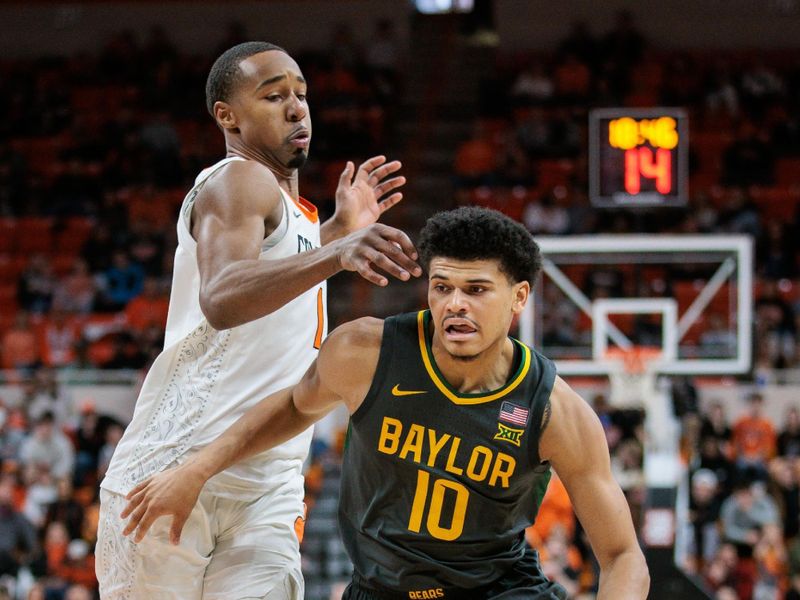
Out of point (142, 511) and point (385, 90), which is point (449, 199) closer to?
point (385, 90)

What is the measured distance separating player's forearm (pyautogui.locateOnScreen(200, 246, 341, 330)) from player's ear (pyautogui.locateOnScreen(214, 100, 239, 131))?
75 cm

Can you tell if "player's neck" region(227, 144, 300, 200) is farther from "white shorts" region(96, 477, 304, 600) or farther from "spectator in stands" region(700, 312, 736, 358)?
"spectator in stands" region(700, 312, 736, 358)

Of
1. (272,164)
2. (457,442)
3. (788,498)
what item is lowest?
(788,498)

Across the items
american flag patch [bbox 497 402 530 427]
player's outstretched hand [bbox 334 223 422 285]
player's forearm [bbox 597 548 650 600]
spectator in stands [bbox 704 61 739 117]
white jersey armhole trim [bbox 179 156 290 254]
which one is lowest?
player's forearm [bbox 597 548 650 600]

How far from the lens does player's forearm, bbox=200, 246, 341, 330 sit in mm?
3246

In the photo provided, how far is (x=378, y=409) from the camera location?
3.45 m

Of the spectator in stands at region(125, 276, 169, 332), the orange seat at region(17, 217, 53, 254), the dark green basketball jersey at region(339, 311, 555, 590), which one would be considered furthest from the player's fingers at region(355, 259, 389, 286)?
the orange seat at region(17, 217, 53, 254)

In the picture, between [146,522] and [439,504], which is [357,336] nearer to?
[439,504]

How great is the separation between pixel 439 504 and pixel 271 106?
1371mm

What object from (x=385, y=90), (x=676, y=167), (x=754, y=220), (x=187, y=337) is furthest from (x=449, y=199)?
(x=187, y=337)

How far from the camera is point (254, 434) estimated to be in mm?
3545

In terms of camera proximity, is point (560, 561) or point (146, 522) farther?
point (560, 561)

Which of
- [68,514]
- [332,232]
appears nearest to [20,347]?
[68,514]

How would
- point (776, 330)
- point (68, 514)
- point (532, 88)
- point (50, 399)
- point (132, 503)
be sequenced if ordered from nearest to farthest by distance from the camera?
point (132, 503) → point (68, 514) → point (50, 399) → point (776, 330) → point (532, 88)
